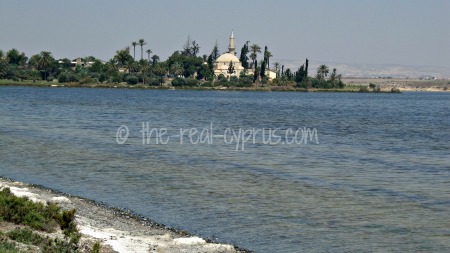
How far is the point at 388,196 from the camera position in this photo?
77.9 feet

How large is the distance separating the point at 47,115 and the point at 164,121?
12.4m

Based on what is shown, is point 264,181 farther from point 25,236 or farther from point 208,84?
point 208,84

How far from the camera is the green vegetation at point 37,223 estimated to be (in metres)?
13.0

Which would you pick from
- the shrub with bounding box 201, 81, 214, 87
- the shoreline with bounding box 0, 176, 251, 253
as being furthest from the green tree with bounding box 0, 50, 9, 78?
the shoreline with bounding box 0, 176, 251, 253

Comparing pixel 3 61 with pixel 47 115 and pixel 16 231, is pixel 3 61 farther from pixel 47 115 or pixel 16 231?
pixel 16 231

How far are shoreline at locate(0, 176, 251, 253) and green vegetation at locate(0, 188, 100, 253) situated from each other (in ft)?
1.72

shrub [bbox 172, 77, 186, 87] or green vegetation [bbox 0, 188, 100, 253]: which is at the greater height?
green vegetation [bbox 0, 188, 100, 253]

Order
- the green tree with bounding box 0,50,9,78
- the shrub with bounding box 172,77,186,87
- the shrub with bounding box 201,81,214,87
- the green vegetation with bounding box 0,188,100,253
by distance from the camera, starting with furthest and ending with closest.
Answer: the shrub with bounding box 201,81,214,87 < the shrub with bounding box 172,77,186,87 < the green tree with bounding box 0,50,9,78 < the green vegetation with bounding box 0,188,100,253

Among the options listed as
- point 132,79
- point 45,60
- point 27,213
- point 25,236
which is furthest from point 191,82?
point 25,236

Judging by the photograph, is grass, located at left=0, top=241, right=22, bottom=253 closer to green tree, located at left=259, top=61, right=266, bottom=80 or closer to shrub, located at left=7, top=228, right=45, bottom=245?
shrub, located at left=7, top=228, right=45, bottom=245

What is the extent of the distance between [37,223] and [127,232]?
2.33 meters

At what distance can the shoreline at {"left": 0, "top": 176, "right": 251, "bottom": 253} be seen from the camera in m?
14.9

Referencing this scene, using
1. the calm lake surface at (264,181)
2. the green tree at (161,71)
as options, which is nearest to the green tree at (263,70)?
the green tree at (161,71)

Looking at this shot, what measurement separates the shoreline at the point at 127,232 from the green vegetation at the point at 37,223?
0.52 metres
